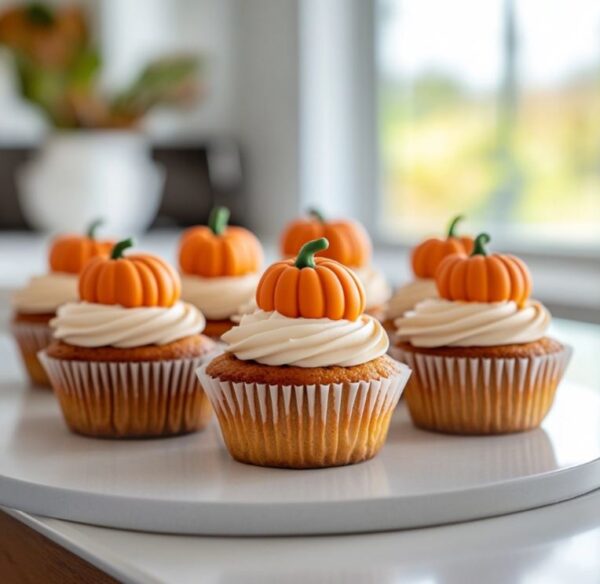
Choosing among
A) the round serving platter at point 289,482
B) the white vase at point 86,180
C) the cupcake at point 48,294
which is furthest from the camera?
the white vase at point 86,180

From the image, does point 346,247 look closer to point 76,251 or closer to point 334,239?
point 334,239

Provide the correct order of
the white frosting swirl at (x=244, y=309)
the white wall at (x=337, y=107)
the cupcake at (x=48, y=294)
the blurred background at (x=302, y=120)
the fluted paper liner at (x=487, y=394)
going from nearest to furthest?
the fluted paper liner at (x=487, y=394), the white frosting swirl at (x=244, y=309), the cupcake at (x=48, y=294), the blurred background at (x=302, y=120), the white wall at (x=337, y=107)

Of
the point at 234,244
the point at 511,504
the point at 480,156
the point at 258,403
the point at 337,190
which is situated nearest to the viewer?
the point at 511,504

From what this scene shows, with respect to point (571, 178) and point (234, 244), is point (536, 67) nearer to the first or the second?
point (571, 178)

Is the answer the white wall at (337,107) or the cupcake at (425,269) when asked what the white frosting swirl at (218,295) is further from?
the white wall at (337,107)

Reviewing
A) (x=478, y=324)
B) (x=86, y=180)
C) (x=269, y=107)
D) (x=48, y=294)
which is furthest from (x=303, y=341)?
(x=269, y=107)

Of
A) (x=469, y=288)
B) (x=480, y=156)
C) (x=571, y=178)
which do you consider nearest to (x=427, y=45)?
(x=480, y=156)

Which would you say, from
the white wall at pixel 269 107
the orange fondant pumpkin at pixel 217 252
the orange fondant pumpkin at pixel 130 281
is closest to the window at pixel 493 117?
the white wall at pixel 269 107
